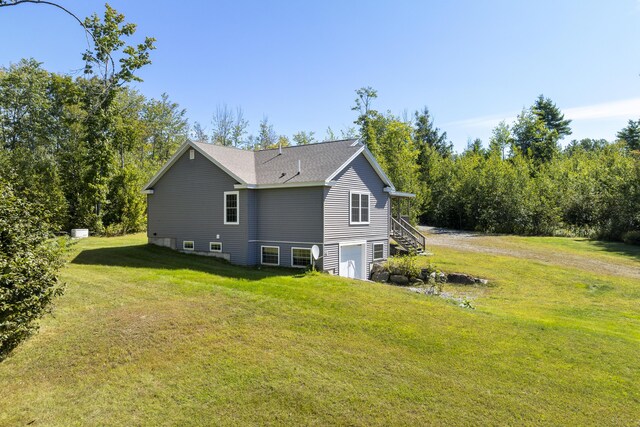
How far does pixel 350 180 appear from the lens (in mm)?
17188

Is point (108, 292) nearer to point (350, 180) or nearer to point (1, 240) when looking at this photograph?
point (1, 240)

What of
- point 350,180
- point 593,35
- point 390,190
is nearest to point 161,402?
point 350,180

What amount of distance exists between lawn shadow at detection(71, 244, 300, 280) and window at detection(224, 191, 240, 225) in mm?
1890

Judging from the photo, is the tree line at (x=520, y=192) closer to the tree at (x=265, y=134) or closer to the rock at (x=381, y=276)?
the rock at (x=381, y=276)

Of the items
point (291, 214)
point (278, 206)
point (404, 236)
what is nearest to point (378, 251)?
point (404, 236)

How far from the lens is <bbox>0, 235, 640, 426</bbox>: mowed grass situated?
5.92 meters

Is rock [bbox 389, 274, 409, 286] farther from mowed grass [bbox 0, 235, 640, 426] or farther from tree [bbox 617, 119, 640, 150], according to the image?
tree [bbox 617, 119, 640, 150]

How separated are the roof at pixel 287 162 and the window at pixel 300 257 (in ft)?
9.25

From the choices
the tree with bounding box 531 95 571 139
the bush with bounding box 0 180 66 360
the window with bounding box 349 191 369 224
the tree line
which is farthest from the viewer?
the tree with bounding box 531 95 571 139

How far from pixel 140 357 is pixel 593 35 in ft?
62.5

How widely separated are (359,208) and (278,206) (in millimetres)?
3812

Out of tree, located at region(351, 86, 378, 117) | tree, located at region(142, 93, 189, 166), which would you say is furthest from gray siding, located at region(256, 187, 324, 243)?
tree, located at region(351, 86, 378, 117)

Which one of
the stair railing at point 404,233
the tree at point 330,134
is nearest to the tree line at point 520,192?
the tree at point 330,134

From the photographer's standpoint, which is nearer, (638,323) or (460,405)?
(460,405)
